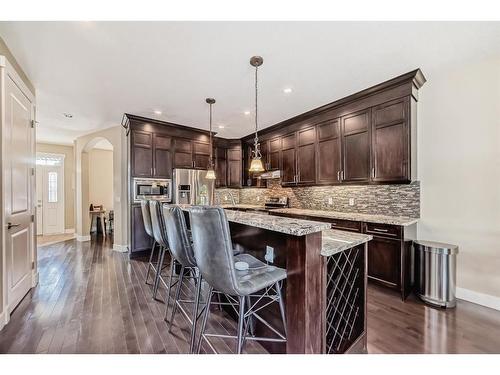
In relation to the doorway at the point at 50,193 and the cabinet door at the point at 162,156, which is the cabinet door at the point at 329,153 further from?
the doorway at the point at 50,193

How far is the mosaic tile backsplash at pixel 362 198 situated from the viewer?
318 cm

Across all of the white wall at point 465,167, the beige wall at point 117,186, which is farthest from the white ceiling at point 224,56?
the beige wall at point 117,186

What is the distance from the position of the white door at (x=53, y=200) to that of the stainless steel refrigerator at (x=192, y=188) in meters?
4.56

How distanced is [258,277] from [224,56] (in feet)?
7.25

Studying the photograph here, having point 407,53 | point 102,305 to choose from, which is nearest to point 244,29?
point 407,53

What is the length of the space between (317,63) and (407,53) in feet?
2.96

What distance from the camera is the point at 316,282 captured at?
1.45 metres

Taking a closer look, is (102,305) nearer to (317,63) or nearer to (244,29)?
(244,29)

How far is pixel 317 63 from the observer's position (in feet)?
8.55

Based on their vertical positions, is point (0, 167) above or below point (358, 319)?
above

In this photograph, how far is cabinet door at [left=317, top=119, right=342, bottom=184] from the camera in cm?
380

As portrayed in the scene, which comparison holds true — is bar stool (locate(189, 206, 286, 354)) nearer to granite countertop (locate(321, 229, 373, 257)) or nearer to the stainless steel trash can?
granite countertop (locate(321, 229, 373, 257))

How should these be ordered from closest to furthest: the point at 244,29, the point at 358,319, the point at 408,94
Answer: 1. the point at 358,319
2. the point at 244,29
3. the point at 408,94
